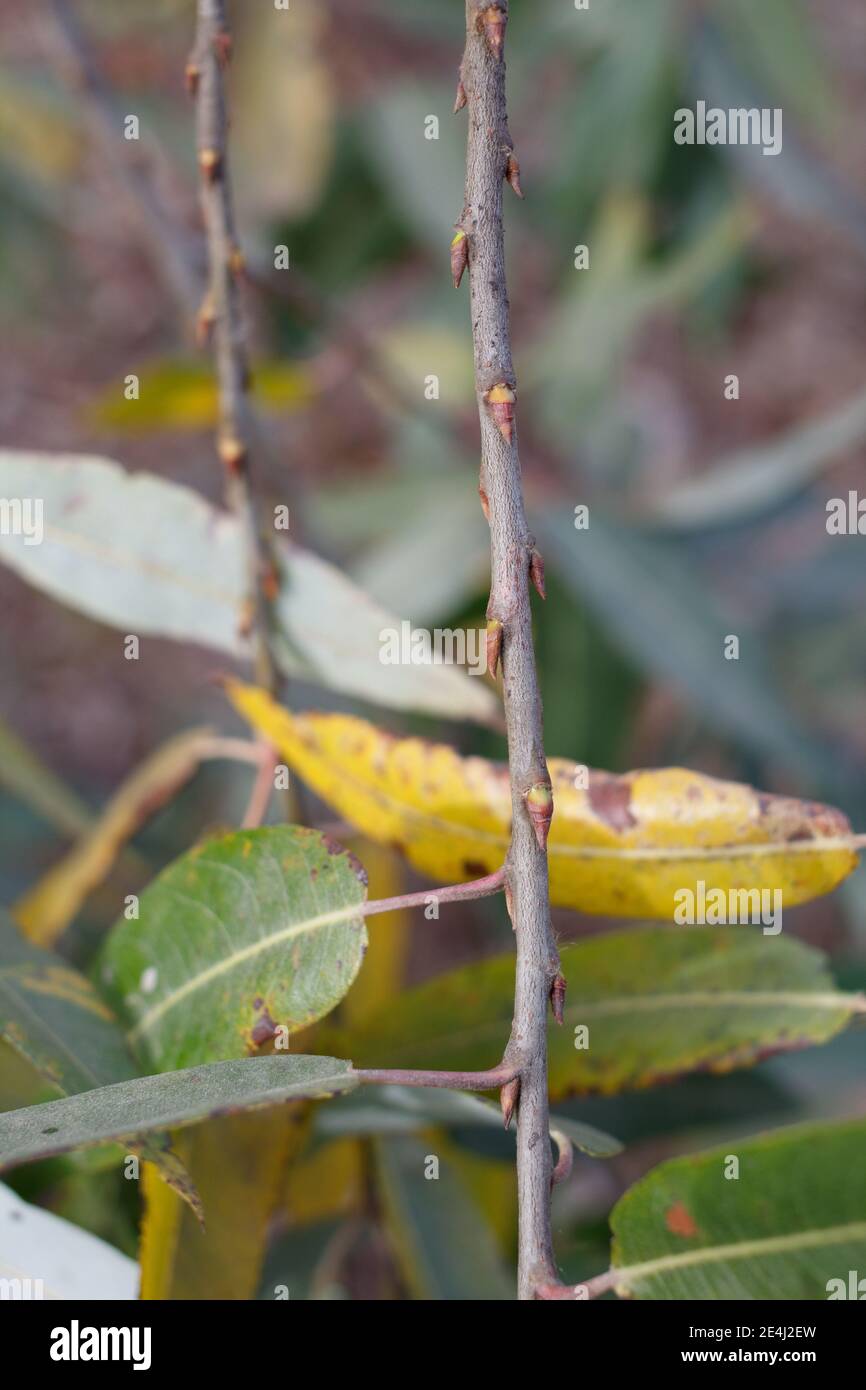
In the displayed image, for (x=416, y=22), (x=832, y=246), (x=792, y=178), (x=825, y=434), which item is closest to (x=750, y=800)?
(x=825, y=434)

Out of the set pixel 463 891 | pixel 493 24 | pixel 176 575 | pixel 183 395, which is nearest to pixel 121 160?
pixel 183 395

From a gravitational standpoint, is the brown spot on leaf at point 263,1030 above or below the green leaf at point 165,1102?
above

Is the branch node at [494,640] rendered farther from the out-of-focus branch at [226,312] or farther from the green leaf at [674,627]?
the green leaf at [674,627]

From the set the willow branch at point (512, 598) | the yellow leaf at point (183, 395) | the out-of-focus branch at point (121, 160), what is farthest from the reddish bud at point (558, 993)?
the out-of-focus branch at point (121, 160)

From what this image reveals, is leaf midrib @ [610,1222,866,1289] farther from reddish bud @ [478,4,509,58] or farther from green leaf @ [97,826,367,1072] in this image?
reddish bud @ [478,4,509,58]

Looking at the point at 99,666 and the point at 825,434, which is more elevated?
the point at 99,666

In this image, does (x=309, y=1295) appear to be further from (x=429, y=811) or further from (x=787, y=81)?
(x=787, y=81)
